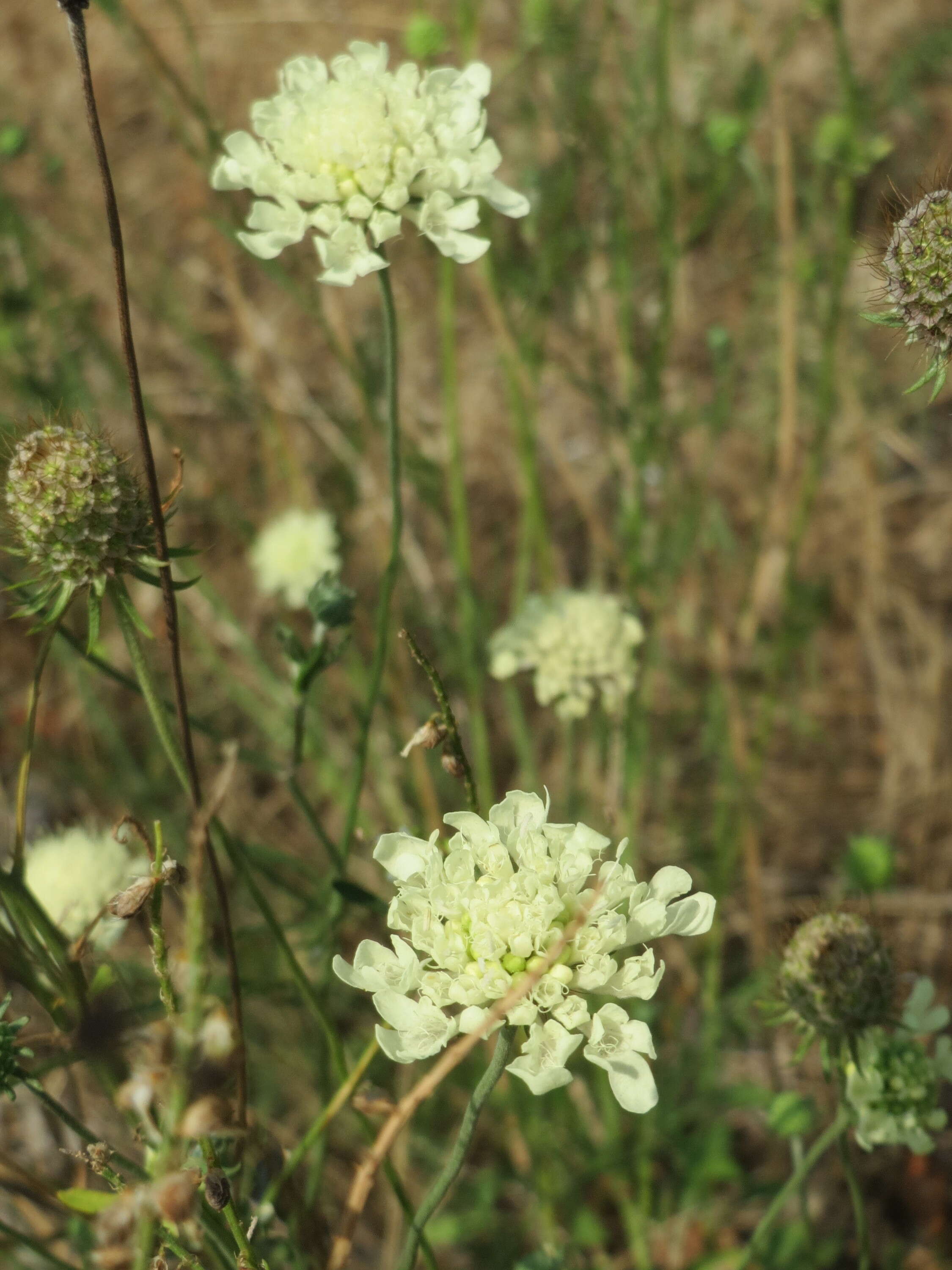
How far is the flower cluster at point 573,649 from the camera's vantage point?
2.63 meters

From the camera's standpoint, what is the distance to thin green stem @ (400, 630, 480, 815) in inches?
52.1

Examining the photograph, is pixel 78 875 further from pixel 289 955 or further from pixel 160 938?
pixel 160 938

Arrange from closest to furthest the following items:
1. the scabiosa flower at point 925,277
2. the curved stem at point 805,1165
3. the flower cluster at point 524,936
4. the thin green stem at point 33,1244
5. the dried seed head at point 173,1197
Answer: the dried seed head at point 173,1197
the flower cluster at point 524,936
the scabiosa flower at point 925,277
the thin green stem at point 33,1244
the curved stem at point 805,1165

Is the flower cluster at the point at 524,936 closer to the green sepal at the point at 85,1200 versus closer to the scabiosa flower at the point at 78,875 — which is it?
the green sepal at the point at 85,1200

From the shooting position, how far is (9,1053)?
137 cm

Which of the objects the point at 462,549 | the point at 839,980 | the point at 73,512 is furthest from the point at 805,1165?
the point at 462,549

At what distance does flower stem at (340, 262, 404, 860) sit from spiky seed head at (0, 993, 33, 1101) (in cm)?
66

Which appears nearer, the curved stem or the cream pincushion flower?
the curved stem

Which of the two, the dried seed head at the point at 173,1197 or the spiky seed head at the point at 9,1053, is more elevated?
the spiky seed head at the point at 9,1053

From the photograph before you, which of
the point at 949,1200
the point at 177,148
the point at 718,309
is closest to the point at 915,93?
the point at 718,309

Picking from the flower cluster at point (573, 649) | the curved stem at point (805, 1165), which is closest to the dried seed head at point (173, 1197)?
the curved stem at point (805, 1165)

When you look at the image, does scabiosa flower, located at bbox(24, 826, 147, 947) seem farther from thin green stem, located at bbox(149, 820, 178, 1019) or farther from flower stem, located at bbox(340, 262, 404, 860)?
thin green stem, located at bbox(149, 820, 178, 1019)

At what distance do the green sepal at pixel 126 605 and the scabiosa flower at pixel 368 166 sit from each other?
57 centimetres

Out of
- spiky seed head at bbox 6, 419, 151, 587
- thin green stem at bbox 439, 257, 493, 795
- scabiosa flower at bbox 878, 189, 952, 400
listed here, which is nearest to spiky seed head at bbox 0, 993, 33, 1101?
spiky seed head at bbox 6, 419, 151, 587
